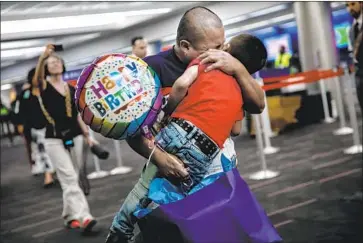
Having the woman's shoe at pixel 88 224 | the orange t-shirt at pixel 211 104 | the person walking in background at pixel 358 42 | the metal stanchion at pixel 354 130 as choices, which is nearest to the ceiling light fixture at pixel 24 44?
the metal stanchion at pixel 354 130

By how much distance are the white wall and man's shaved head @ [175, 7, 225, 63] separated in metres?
11.6

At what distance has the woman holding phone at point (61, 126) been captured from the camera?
A: 4.08m

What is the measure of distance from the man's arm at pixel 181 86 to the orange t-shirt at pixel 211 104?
0.02 metres

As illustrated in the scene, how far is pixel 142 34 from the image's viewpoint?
17406 mm

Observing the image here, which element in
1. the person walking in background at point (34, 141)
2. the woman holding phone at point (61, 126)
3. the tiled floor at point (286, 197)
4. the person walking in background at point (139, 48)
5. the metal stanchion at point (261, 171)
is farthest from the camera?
the person walking in background at point (34, 141)

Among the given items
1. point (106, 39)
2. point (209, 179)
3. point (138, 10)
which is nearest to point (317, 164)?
point (209, 179)

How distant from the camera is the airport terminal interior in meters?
1.50

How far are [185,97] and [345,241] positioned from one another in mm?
2079

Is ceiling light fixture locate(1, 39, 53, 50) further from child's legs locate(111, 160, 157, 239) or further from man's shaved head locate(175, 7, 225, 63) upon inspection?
man's shaved head locate(175, 7, 225, 63)

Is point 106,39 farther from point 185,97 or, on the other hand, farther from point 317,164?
point 185,97

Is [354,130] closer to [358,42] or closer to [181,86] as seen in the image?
[358,42]

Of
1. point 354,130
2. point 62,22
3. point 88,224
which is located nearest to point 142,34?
point 62,22

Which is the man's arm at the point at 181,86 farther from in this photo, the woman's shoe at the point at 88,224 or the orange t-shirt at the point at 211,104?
the woman's shoe at the point at 88,224

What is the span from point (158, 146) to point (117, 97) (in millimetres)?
214
